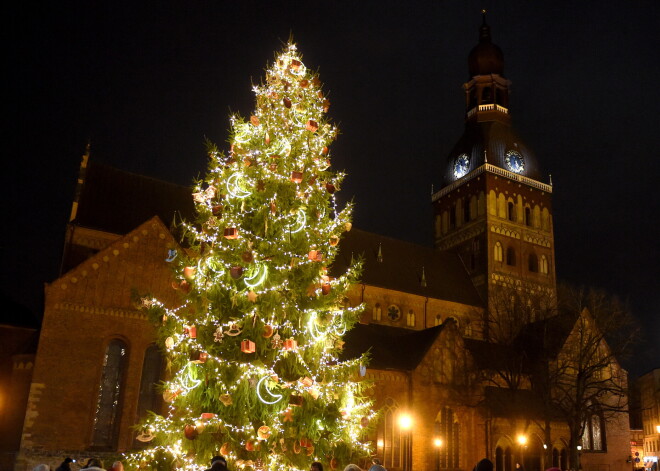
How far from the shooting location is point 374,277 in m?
40.1

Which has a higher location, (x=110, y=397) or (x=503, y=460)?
(x=110, y=397)

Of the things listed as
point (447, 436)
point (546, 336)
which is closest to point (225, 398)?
point (447, 436)

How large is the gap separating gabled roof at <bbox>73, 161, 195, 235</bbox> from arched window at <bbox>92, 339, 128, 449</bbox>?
8.27m

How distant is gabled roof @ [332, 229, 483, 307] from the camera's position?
40.7m

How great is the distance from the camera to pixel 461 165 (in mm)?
52719

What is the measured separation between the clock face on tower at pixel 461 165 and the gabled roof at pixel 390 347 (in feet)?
73.4

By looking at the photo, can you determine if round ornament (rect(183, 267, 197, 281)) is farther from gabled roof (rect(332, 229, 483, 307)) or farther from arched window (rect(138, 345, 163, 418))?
gabled roof (rect(332, 229, 483, 307))

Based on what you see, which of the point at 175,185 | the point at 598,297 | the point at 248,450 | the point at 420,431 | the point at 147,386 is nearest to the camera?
the point at 248,450

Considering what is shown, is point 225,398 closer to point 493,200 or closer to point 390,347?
point 390,347

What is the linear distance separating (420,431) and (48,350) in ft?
54.7

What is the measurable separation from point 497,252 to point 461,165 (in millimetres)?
8715

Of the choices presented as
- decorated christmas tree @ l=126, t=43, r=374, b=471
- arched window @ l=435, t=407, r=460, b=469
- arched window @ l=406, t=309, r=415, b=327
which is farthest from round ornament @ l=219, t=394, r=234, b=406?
arched window @ l=406, t=309, r=415, b=327

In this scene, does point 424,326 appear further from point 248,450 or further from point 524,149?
point 248,450

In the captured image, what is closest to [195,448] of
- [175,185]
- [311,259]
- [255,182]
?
[311,259]
